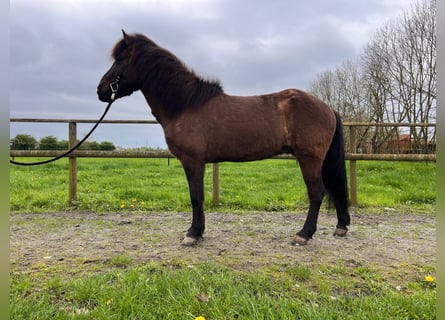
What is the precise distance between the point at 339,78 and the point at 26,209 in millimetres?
23468

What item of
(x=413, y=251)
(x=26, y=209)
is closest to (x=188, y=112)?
(x=413, y=251)

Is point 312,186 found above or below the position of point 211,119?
below

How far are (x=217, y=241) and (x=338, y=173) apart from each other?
1554 millimetres

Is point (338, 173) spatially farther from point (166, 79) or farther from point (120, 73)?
point (120, 73)

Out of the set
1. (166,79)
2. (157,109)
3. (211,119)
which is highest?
(166,79)

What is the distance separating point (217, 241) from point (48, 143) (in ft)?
12.8

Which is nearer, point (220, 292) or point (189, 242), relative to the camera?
point (220, 292)

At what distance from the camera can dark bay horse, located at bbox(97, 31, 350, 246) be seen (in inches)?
125

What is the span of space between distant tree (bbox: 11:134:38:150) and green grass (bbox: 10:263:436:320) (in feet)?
10.5

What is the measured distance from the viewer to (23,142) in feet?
15.8

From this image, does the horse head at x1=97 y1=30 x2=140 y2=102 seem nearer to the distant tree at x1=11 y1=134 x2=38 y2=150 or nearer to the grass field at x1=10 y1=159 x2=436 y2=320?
the grass field at x1=10 y1=159 x2=436 y2=320

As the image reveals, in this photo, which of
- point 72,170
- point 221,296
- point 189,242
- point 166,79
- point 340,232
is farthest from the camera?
point 72,170

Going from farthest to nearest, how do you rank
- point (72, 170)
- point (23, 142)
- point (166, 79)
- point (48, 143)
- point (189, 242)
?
point (48, 143) → point (72, 170) → point (23, 142) → point (166, 79) → point (189, 242)

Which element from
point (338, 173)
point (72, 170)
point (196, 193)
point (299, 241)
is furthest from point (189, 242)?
point (72, 170)
